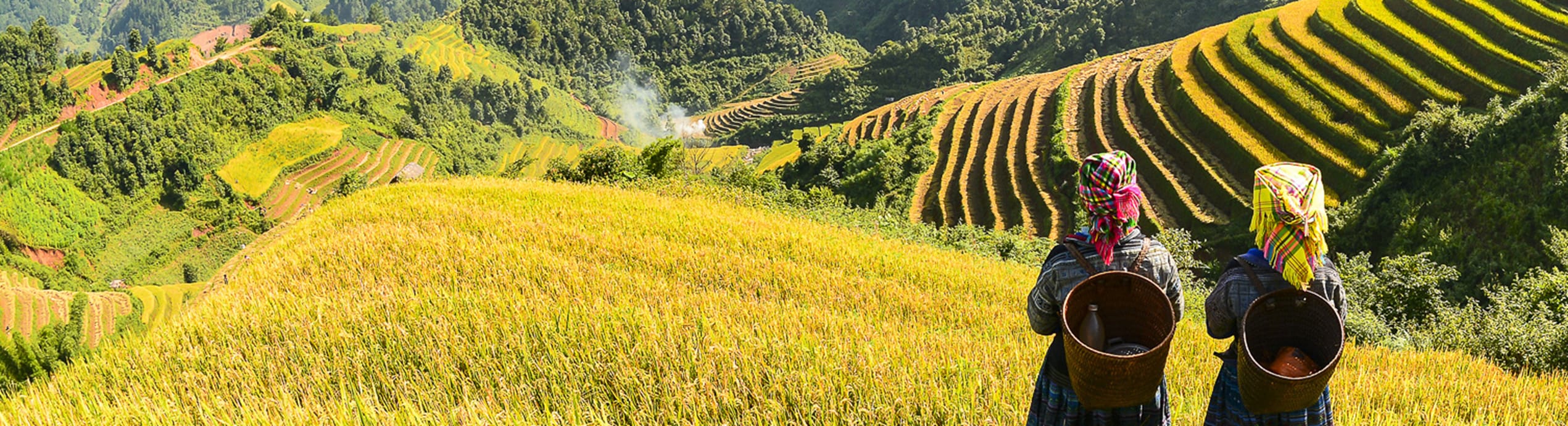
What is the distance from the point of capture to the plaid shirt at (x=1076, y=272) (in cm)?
250

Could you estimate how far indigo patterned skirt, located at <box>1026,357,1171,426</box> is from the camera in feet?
8.20

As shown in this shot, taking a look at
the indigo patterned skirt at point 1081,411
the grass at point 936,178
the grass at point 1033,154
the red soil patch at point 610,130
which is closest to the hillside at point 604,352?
the indigo patterned skirt at point 1081,411

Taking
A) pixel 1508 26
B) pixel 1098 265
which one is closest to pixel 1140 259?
pixel 1098 265

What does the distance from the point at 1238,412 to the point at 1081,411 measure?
54cm

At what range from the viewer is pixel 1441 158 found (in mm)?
18031

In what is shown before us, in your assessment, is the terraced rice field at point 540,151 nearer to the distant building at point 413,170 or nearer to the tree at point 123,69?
the distant building at point 413,170

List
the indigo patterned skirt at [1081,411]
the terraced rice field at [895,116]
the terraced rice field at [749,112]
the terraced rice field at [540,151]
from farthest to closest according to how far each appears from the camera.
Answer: the terraced rice field at [749,112], the terraced rice field at [540,151], the terraced rice field at [895,116], the indigo patterned skirt at [1081,411]

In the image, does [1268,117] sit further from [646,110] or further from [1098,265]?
[646,110]

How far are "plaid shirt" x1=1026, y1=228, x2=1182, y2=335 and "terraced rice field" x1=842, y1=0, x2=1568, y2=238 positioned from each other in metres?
20.6

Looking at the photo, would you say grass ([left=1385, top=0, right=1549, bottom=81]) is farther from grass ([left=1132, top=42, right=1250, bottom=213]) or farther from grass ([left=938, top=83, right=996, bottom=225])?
grass ([left=938, top=83, right=996, bottom=225])

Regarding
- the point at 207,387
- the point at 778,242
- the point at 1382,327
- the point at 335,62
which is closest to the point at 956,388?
the point at 207,387

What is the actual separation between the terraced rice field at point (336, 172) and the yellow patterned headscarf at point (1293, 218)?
61050 mm

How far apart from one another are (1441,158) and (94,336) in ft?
136

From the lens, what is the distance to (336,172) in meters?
61.8
